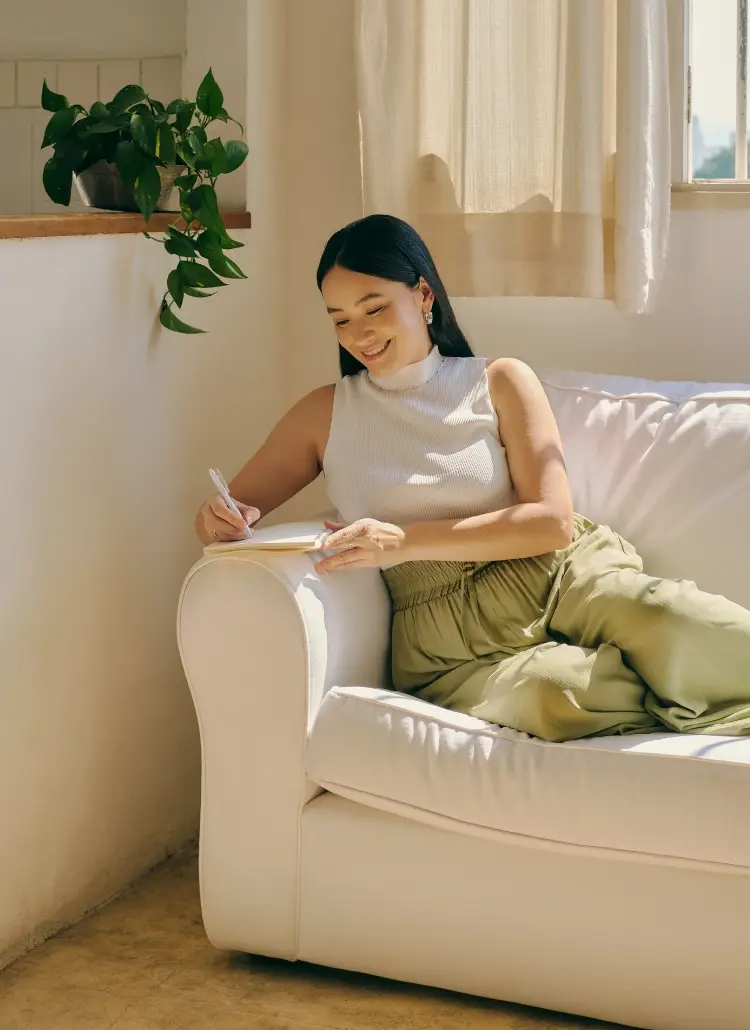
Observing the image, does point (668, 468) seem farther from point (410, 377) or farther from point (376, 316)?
point (376, 316)

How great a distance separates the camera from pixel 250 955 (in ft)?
6.55

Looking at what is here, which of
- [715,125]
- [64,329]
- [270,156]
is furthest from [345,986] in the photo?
[715,125]

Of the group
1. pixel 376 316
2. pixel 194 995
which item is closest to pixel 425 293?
pixel 376 316

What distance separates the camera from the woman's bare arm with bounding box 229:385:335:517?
218 cm

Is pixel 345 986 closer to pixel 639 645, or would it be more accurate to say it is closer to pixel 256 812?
pixel 256 812

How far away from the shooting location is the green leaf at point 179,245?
2.18 m

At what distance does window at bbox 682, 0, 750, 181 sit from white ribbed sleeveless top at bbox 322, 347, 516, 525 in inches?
34.0

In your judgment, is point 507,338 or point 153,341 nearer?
point 153,341

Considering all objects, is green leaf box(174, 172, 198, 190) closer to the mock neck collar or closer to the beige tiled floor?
the mock neck collar

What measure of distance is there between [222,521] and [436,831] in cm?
58

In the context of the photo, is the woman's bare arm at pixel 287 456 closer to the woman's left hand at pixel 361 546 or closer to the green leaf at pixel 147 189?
the woman's left hand at pixel 361 546

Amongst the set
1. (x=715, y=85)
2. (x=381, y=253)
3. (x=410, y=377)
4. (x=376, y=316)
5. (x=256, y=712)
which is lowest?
(x=256, y=712)

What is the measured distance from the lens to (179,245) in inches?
85.8

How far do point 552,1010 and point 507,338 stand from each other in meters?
1.47
